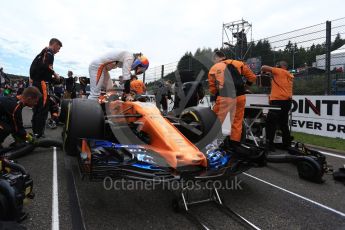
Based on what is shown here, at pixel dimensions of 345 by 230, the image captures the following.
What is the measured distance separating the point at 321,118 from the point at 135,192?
5.72m

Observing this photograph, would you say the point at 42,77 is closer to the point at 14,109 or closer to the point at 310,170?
the point at 14,109

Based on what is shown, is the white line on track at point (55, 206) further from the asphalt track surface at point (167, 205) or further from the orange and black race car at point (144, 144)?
the orange and black race car at point (144, 144)

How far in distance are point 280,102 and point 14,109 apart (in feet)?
14.3

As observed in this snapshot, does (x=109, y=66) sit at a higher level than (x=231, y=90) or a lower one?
higher

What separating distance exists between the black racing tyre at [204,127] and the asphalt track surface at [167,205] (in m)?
0.63

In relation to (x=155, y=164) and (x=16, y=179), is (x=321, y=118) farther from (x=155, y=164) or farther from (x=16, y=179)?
(x=16, y=179)

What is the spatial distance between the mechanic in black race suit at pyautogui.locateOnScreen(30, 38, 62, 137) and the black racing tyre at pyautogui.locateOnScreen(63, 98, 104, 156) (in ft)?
7.70

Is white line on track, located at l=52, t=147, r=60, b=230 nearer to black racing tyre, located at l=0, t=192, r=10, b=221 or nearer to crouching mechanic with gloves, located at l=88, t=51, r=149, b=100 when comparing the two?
black racing tyre, located at l=0, t=192, r=10, b=221

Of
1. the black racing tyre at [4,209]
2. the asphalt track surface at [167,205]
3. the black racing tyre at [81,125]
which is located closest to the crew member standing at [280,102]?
the asphalt track surface at [167,205]

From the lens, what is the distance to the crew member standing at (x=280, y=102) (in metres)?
5.52

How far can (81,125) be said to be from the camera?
3467mm

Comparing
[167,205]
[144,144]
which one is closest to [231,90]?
[144,144]

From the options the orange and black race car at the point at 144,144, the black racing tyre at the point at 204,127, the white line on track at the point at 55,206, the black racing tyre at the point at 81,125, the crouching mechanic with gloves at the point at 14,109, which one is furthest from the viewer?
the crouching mechanic with gloves at the point at 14,109

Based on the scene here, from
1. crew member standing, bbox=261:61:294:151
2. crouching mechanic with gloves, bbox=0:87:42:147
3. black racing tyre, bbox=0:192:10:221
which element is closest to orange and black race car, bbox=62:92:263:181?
black racing tyre, bbox=0:192:10:221
